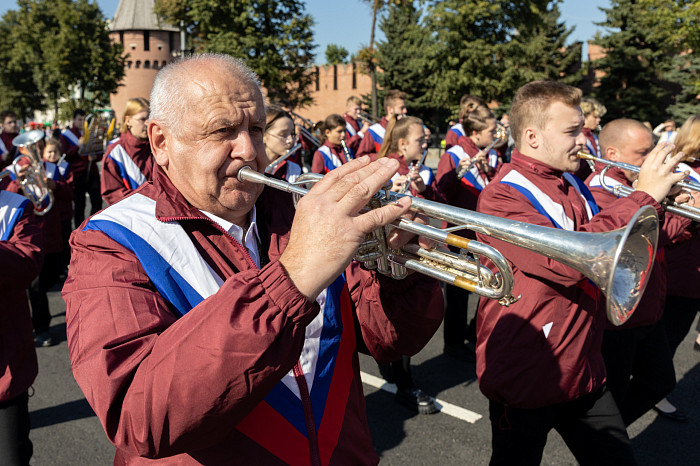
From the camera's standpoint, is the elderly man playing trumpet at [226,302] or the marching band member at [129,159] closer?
the elderly man playing trumpet at [226,302]

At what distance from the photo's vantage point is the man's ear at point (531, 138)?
299 cm

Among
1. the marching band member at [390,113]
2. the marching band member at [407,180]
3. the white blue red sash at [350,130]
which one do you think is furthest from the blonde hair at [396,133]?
the white blue red sash at [350,130]

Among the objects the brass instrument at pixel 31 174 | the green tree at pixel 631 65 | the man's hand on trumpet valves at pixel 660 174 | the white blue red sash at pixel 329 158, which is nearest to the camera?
the man's hand on trumpet valves at pixel 660 174

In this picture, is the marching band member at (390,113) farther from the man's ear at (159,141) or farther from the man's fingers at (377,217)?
the man's fingers at (377,217)

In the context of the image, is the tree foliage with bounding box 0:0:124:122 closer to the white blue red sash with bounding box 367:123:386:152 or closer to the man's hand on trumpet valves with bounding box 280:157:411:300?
the white blue red sash with bounding box 367:123:386:152

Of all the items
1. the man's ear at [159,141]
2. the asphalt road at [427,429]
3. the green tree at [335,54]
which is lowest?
the asphalt road at [427,429]

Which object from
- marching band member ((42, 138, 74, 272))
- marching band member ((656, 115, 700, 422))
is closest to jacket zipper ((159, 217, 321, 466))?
marching band member ((656, 115, 700, 422))

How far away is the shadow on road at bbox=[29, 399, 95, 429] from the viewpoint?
434 cm

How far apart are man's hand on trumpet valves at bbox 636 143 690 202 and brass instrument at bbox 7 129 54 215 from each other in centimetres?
407

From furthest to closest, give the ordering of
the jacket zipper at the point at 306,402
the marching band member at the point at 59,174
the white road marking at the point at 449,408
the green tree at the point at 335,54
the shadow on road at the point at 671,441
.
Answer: the green tree at the point at 335,54
the marching band member at the point at 59,174
the white road marking at the point at 449,408
the shadow on road at the point at 671,441
the jacket zipper at the point at 306,402

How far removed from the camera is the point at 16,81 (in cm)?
4247

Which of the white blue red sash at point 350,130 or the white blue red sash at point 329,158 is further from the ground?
the white blue red sash at point 350,130

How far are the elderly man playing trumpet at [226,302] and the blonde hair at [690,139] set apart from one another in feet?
10.8

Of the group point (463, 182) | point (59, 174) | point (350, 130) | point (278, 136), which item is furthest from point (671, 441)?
point (350, 130)
